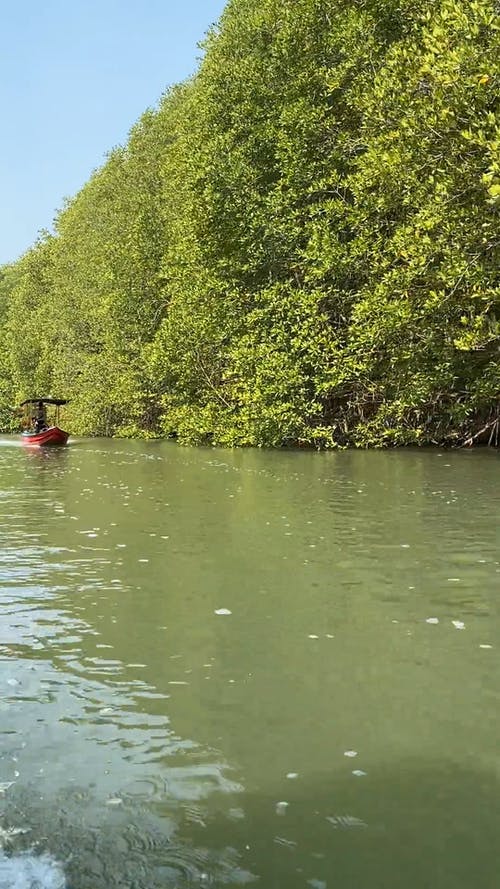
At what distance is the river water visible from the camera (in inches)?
116

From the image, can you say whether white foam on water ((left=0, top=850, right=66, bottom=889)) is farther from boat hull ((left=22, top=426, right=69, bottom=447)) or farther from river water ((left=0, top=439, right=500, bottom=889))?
boat hull ((left=22, top=426, right=69, bottom=447))

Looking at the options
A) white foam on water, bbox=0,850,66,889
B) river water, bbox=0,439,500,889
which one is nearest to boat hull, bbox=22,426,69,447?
river water, bbox=0,439,500,889

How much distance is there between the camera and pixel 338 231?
25.1 metres

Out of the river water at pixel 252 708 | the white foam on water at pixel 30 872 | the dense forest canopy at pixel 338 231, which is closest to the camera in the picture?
the white foam on water at pixel 30 872

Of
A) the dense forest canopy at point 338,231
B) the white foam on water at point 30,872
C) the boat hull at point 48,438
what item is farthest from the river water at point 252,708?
the boat hull at point 48,438

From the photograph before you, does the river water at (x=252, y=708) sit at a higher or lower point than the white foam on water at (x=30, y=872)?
higher

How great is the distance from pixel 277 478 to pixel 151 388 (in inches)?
981

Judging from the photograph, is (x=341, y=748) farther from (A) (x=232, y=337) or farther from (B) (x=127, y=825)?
(A) (x=232, y=337)

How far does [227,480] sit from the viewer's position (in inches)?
672

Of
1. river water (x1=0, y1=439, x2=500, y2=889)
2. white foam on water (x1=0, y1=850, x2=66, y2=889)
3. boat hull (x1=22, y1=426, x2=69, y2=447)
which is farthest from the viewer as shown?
boat hull (x1=22, y1=426, x2=69, y2=447)

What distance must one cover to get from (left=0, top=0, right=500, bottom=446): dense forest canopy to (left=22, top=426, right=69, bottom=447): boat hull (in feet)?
17.8

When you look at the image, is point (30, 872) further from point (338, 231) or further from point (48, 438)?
point (48, 438)

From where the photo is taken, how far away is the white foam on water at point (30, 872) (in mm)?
2732

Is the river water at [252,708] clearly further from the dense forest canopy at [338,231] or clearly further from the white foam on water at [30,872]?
the dense forest canopy at [338,231]
